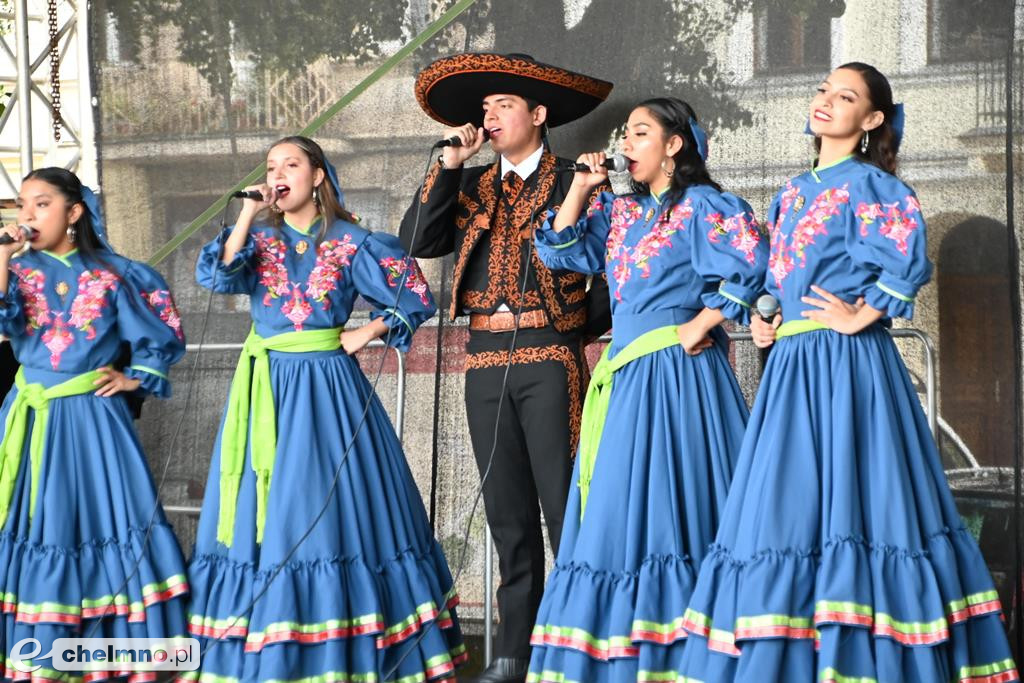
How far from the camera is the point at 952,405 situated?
4.29 meters

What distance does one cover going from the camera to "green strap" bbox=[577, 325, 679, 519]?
12.6ft

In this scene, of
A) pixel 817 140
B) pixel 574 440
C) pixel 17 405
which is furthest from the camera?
pixel 17 405

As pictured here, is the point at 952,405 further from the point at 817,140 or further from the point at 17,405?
the point at 17,405

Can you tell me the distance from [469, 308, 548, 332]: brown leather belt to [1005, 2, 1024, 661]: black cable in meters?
1.30

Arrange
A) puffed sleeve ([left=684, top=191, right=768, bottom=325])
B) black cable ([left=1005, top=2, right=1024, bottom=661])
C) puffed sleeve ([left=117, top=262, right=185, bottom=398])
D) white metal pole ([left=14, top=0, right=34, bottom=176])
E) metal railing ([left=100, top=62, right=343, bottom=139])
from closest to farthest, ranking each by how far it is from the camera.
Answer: puffed sleeve ([left=684, top=191, right=768, bottom=325])
black cable ([left=1005, top=2, right=1024, bottom=661])
puffed sleeve ([left=117, top=262, right=185, bottom=398])
metal railing ([left=100, top=62, right=343, bottom=139])
white metal pole ([left=14, top=0, right=34, bottom=176])

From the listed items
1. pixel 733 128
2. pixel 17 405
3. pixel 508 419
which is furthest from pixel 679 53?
pixel 17 405

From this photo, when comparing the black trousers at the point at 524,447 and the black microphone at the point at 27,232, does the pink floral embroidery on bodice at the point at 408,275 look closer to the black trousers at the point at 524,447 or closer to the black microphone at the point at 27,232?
the black trousers at the point at 524,447

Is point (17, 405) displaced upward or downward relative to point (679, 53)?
downward

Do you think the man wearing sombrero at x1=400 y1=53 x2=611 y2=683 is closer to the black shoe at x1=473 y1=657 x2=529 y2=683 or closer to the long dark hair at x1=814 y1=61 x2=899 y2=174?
the black shoe at x1=473 y1=657 x2=529 y2=683

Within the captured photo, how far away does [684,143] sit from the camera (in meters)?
3.99

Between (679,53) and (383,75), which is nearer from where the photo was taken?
(679,53)

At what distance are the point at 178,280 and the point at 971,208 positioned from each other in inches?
112

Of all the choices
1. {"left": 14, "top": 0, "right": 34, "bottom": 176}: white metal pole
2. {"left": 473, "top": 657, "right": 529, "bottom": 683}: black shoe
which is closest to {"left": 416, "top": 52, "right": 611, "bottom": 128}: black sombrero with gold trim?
{"left": 473, "top": 657, "right": 529, "bottom": 683}: black shoe

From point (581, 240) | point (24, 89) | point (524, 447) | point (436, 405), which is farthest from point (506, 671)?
point (24, 89)
